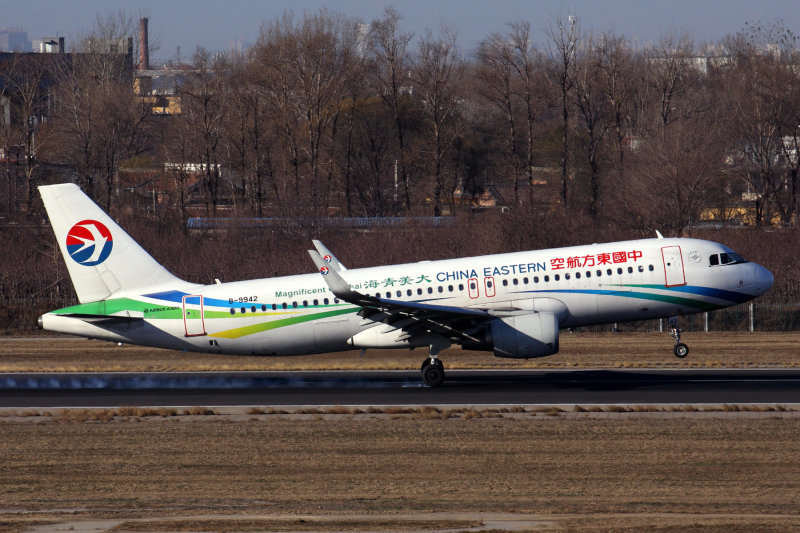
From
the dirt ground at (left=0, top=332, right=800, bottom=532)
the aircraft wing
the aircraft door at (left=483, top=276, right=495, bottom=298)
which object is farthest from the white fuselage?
the dirt ground at (left=0, top=332, right=800, bottom=532)

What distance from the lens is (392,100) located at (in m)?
101

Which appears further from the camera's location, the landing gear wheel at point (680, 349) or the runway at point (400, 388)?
the landing gear wheel at point (680, 349)

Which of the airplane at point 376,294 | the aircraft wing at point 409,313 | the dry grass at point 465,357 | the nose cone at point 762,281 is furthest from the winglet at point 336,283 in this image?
the nose cone at point 762,281

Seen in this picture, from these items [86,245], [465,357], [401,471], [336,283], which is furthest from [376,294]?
[401,471]

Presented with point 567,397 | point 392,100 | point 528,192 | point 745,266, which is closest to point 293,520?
point 567,397

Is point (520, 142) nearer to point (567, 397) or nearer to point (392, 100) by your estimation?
point (392, 100)

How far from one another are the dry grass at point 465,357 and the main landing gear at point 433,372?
3829 millimetres

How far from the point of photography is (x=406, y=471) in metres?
20.5

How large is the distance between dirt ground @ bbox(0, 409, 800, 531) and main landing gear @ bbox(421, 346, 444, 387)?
494 centimetres

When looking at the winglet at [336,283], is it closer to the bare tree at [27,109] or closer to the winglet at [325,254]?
the winglet at [325,254]

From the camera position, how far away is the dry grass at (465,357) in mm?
37344

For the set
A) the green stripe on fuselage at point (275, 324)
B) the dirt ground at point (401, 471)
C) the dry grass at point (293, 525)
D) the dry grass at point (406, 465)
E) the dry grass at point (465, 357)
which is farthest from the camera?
the dry grass at point (465, 357)

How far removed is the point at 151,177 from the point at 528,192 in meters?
33.7

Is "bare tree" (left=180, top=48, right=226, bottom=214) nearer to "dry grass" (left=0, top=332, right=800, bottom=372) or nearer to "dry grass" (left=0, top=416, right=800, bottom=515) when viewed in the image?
"dry grass" (left=0, top=332, right=800, bottom=372)
